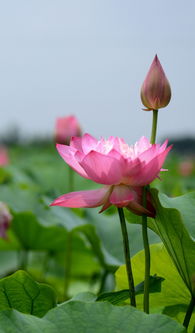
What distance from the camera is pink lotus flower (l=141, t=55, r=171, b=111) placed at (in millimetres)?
699

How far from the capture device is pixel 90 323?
0.60 metres

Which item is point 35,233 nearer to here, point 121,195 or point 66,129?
point 66,129

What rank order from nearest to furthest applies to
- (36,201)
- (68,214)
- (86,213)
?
(68,214)
(86,213)
(36,201)

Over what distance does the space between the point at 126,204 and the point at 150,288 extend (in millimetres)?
130

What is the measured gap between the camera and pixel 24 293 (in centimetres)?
70

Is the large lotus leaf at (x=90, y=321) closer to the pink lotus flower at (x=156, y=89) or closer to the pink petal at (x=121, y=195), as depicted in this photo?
the pink petal at (x=121, y=195)

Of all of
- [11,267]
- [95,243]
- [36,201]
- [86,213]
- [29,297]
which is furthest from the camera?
[11,267]

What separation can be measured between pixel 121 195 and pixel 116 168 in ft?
0.10

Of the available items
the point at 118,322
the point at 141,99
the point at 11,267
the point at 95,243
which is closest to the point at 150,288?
the point at 118,322

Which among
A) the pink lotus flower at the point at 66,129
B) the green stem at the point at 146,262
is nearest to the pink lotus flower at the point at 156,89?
the green stem at the point at 146,262

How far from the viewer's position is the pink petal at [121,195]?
64 cm

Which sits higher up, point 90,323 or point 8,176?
point 90,323

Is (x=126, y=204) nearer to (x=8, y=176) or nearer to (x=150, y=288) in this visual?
(x=150, y=288)

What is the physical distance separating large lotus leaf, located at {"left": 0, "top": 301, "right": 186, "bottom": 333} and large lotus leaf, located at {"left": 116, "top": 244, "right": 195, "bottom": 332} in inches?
7.9
